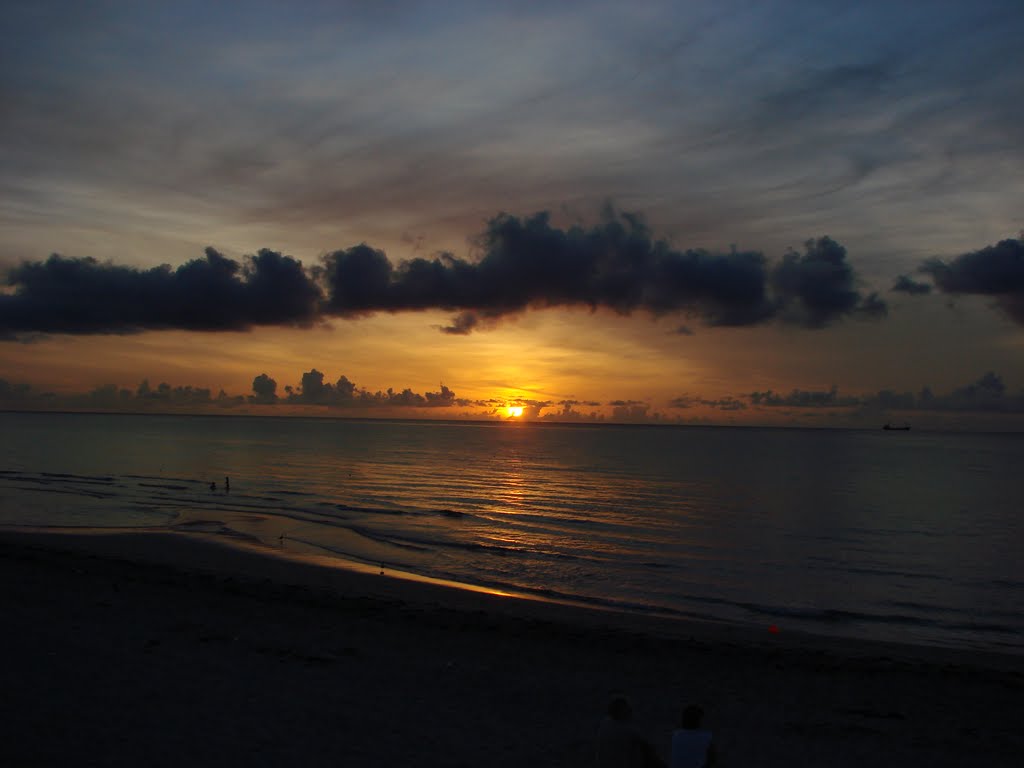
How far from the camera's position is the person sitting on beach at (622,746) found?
812 centimetres

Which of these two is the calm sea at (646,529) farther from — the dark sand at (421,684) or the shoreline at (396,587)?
the dark sand at (421,684)

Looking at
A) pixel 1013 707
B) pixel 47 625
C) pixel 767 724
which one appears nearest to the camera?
pixel 767 724

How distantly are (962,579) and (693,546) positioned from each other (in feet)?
37.1

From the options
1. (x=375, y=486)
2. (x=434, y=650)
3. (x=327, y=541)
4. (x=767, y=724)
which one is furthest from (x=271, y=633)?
(x=375, y=486)

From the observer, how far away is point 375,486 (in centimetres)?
6178

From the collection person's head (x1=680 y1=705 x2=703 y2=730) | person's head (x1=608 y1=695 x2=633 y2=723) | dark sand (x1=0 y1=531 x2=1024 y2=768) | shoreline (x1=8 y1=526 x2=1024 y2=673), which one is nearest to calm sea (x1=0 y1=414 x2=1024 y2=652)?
shoreline (x1=8 y1=526 x2=1024 y2=673)

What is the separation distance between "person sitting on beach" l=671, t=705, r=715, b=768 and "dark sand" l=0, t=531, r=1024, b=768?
2703 millimetres

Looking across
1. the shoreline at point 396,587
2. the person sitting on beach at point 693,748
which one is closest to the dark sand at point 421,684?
the shoreline at point 396,587

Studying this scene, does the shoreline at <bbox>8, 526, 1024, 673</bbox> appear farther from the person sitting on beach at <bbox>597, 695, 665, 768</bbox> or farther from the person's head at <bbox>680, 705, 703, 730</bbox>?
the person sitting on beach at <bbox>597, 695, 665, 768</bbox>

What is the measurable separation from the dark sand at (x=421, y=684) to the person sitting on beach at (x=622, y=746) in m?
2.60

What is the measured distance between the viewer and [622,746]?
8164 millimetres

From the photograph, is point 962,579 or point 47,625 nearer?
point 47,625

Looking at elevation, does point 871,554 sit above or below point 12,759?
below

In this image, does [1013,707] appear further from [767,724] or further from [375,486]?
[375,486]
